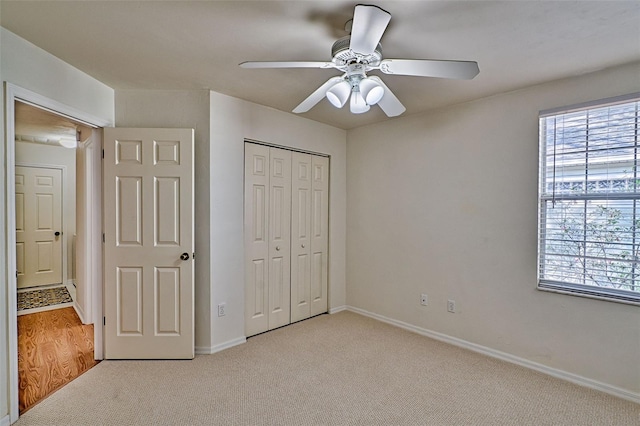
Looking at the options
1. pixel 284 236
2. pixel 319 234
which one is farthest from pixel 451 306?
pixel 284 236

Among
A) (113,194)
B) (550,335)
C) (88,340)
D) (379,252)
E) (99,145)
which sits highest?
(99,145)

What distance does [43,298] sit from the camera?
184 inches

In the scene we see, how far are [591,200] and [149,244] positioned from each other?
11.9 feet

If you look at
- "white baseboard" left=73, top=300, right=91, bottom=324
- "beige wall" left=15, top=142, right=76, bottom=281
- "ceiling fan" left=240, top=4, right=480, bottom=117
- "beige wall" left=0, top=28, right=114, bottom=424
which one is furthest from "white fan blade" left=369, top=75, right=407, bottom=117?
"beige wall" left=15, top=142, right=76, bottom=281

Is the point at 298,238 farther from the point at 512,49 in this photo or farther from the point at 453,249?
the point at 512,49

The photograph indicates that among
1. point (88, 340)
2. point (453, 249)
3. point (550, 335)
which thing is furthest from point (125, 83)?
point (550, 335)

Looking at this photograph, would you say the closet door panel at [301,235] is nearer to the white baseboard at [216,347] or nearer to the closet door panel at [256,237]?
the closet door panel at [256,237]

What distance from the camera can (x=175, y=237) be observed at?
2822 millimetres

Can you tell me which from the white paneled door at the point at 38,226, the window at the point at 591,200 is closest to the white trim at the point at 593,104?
the window at the point at 591,200

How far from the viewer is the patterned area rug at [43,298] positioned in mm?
4382

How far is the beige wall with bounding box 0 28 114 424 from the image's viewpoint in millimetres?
1921

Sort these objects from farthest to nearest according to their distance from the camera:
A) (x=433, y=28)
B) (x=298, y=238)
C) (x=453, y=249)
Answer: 1. (x=298, y=238)
2. (x=453, y=249)
3. (x=433, y=28)

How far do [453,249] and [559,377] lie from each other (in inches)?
51.1

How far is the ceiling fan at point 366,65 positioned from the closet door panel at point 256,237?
4.29 feet
